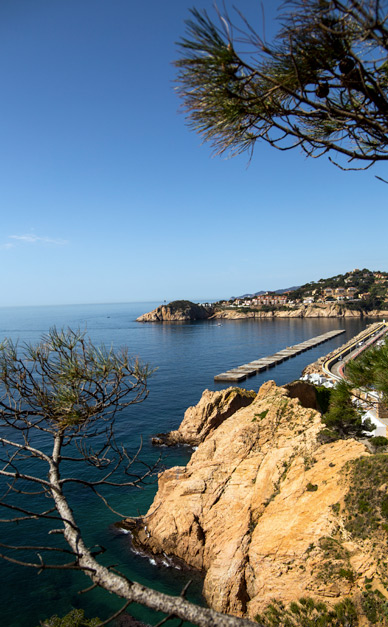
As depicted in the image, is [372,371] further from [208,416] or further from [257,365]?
[257,365]

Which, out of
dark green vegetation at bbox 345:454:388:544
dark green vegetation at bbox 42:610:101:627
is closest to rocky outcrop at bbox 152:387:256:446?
dark green vegetation at bbox 42:610:101:627

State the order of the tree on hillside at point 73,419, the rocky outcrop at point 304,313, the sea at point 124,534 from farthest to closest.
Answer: the rocky outcrop at point 304,313, the sea at point 124,534, the tree on hillside at point 73,419

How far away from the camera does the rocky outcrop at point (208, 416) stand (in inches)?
1420

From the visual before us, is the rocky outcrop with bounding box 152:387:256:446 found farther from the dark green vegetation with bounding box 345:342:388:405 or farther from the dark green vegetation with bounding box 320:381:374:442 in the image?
the dark green vegetation with bounding box 345:342:388:405

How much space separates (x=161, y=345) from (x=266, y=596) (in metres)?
92.7

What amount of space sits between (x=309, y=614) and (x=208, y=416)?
77.2ft

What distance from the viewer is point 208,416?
36625mm

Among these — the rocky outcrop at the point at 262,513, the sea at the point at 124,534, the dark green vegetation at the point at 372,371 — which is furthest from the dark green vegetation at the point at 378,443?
the dark green vegetation at the point at 372,371

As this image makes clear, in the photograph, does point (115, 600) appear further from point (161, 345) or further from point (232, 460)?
point (161, 345)

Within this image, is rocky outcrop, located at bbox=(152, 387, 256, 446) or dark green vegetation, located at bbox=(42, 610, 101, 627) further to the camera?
rocky outcrop, located at bbox=(152, 387, 256, 446)

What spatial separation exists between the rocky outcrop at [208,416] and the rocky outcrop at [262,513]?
11681mm

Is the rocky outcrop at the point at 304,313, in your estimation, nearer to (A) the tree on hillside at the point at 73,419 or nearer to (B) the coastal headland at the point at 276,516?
(B) the coastal headland at the point at 276,516

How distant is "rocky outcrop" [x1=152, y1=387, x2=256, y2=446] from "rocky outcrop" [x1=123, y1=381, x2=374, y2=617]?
38.3 feet

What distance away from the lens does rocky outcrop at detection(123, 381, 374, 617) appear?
1432cm
